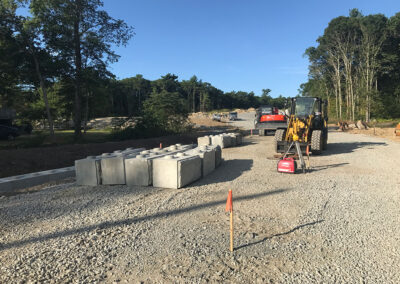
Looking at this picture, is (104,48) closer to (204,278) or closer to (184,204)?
(184,204)

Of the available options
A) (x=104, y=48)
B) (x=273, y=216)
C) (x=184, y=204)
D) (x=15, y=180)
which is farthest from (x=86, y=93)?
(x=273, y=216)

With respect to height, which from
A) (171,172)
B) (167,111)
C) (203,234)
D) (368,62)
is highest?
(368,62)

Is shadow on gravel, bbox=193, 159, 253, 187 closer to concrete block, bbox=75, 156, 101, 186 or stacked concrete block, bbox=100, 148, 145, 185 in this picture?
stacked concrete block, bbox=100, 148, 145, 185

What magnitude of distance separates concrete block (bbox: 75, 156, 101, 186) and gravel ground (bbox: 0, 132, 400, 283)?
0.37 m

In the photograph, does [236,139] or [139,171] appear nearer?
[139,171]

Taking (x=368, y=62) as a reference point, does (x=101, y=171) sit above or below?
below

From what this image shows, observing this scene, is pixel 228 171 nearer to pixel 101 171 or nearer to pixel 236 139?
pixel 101 171

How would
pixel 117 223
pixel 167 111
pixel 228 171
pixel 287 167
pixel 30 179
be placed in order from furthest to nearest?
pixel 167 111 → pixel 228 171 → pixel 287 167 → pixel 30 179 → pixel 117 223

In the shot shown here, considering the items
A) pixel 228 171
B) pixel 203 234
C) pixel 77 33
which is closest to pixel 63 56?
pixel 77 33

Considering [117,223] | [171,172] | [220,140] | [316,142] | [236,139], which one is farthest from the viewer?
[236,139]

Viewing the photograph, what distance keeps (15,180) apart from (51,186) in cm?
100

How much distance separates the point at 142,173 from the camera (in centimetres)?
687

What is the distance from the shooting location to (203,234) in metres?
4.21

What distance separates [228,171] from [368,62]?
40251 millimetres
